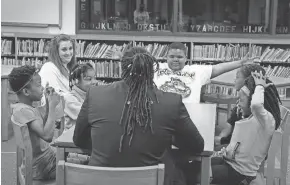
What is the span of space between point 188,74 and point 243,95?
935mm

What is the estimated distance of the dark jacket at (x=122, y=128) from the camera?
71.6 inches

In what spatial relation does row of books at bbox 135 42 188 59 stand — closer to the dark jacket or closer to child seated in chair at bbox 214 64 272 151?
child seated in chair at bbox 214 64 272 151

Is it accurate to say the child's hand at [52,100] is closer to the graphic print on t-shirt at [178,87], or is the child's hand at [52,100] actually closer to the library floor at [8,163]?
the graphic print on t-shirt at [178,87]

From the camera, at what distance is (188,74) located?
11.5 feet

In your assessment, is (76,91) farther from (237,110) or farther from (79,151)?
(237,110)

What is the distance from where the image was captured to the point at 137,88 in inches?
75.0

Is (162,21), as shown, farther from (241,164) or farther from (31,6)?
(241,164)

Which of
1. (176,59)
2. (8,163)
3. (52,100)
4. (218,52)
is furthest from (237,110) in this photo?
(218,52)

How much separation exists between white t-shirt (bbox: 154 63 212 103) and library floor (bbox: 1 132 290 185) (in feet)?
3.66

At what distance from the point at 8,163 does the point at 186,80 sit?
1.85 m

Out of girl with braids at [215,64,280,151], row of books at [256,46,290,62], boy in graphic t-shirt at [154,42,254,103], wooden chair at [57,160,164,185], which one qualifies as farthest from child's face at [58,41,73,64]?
row of books at [256,46,290,62]

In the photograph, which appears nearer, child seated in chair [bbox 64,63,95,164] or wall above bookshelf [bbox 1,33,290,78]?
child seated in chair [bbox 64,63,95,164]

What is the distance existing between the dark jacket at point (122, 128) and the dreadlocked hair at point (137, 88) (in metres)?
0.02

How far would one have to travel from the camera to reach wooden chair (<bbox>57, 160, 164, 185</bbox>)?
160 cm
